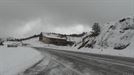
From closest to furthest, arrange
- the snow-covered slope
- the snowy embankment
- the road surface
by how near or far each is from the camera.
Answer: the road surface
the snowy embankment
the snow-covered slope

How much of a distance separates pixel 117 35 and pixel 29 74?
2593 cm

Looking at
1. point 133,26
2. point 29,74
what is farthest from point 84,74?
point 133,26

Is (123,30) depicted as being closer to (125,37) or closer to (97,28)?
(125,37)

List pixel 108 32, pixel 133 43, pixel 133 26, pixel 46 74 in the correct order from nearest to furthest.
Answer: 1. pixel 46 74
2. pixel 133 43
3. pixel 133 26
4. pixel 108 32

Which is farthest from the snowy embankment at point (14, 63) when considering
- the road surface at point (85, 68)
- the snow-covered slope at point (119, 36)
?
the snow-covered slope at point (119, 36)

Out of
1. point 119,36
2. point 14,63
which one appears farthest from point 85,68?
point 119,36

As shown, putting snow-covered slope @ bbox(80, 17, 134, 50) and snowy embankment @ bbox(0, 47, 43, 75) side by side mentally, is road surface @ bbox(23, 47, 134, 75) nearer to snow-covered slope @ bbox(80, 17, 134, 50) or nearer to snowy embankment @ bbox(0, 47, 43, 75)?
snowy embankment @ bbox(0, 47, 43, 75)

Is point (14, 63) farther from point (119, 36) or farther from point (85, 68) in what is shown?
point (119, 36)

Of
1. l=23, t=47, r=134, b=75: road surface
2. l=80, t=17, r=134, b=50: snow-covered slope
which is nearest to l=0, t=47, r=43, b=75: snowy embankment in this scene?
l=23, t=47, r=134, b=75: road surface

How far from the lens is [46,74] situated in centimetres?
729

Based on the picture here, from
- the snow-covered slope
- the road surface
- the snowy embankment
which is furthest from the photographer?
the snow-covered slope

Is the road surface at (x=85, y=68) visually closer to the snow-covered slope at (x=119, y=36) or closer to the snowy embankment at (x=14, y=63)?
the snowy embankment at (x=14, y=63)

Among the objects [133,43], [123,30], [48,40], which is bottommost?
[48,40]

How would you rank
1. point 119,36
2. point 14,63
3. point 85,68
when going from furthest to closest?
point 119,36 → point 14,63 → point 85,68
